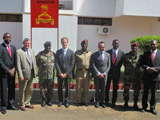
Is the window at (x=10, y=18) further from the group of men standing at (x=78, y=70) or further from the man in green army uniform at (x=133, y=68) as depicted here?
the man in green army uniform at (x=133, y=68)

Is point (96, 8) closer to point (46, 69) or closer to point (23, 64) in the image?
point (46, 69)

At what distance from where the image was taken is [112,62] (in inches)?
204


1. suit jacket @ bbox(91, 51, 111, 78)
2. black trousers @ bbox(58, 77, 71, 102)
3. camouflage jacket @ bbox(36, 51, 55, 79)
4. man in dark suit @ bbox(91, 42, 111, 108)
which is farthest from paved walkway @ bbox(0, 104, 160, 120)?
suit jacket @ bbox(91, 51, 111, 78)

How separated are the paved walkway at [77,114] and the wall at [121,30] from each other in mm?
5687

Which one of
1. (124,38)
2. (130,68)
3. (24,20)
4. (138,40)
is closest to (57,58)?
(130,68)

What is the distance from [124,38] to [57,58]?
643 cm

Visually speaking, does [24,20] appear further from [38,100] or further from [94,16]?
[38,100]

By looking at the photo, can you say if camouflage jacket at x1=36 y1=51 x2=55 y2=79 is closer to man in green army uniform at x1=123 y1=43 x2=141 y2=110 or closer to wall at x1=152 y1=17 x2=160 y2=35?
man in green army uniform at x1=123 y1=43 x2=141 y2=110

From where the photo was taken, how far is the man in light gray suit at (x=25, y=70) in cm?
474

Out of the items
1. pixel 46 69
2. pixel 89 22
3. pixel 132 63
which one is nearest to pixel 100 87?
pixel 132 63

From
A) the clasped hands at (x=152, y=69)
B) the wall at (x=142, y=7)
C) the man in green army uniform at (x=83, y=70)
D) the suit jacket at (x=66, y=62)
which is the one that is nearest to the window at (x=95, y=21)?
the wall at (x=142, y=7)

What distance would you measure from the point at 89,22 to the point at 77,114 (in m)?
6.63

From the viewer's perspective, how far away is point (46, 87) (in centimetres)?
527

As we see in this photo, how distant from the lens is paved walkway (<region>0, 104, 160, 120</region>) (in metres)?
4.56
